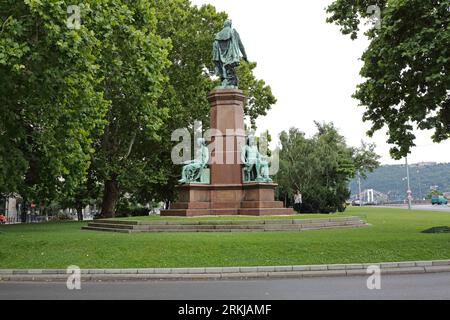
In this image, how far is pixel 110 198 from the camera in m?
36.4

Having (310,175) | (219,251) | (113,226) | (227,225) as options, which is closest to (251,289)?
(219,251)

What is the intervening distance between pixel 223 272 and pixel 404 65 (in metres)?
9.70

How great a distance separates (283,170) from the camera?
138 ft

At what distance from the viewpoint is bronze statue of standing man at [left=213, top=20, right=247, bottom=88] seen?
2505 cm

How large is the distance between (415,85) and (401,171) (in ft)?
609

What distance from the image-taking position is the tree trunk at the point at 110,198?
35594 mm

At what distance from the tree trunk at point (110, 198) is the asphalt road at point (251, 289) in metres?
25.3

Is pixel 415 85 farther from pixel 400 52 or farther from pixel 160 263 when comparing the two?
pixel 160 263

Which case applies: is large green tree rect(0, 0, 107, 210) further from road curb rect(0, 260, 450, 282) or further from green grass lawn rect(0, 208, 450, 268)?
road curb rect(0, 260, 450, 282)

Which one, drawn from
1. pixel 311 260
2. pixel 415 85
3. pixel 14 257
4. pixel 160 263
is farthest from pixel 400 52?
pixel 14 257

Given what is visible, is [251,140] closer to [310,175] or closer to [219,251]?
[219,251]

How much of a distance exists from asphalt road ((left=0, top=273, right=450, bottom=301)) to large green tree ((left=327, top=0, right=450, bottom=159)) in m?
7.39

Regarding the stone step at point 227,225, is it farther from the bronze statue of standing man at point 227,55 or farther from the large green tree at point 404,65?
the bronze statue of standing man at point 227,55

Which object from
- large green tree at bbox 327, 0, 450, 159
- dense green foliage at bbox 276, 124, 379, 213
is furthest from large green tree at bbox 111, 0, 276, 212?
large green tree at bbox 327, 0, 450, 159
